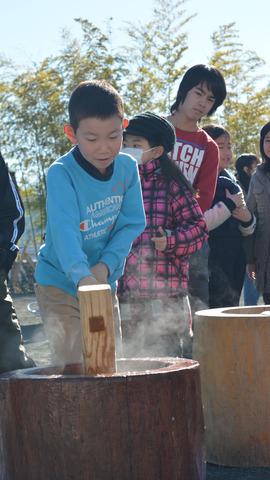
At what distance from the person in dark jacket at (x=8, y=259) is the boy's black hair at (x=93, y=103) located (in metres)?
0.55

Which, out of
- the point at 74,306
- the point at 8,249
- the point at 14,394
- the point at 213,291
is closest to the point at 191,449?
the point at 14,394

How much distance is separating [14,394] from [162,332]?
221cm

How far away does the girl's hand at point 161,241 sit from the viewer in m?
5.34

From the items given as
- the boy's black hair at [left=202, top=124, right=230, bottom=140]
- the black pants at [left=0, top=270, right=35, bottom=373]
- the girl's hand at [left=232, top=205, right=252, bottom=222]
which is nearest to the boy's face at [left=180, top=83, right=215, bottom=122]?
the girl's hand at [left=232, top=205, right=252, bottom=222]

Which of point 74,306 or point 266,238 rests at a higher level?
point 266,238

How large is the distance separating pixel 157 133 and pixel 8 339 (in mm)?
1577

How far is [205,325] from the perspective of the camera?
14.7 ft

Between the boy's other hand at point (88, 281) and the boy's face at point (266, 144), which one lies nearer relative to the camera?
the boy's other hand at point (88, 281)

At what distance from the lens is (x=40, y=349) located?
8852mm

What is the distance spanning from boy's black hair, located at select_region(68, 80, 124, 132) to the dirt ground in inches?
63.1

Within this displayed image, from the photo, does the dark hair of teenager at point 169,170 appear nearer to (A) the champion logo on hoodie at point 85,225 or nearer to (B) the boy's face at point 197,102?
(B) the boy's face at point 197,102

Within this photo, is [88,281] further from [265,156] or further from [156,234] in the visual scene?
[265,156]

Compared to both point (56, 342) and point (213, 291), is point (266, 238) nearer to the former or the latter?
point (213, 291)

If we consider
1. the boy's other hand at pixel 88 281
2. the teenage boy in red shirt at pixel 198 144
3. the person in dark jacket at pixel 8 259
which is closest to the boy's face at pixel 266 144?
the teenage boy in red shirt at pixel 198 144
